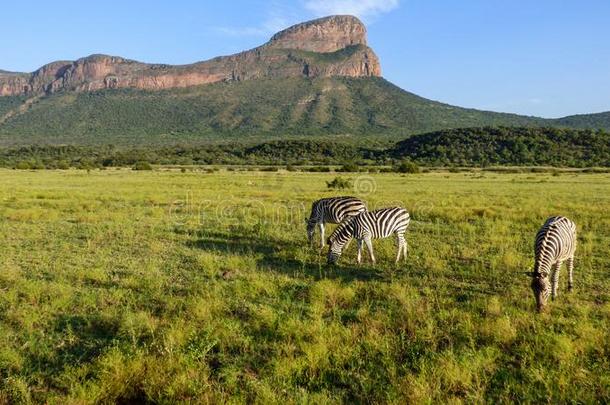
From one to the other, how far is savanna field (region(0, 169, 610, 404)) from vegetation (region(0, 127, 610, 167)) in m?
54.9

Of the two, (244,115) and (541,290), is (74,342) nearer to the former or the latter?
(541,290)

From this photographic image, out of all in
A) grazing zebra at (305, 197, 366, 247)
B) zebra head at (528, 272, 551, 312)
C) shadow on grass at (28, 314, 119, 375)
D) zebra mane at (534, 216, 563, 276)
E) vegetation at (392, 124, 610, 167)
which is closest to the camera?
shadow on grass at (28, 314, 119, 375)

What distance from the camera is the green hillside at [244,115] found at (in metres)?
149

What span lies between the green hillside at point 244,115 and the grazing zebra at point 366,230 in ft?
417

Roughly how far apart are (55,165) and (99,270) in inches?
3372

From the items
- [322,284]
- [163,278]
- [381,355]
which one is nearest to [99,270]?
[163,278]

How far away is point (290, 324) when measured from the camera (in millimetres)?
7434

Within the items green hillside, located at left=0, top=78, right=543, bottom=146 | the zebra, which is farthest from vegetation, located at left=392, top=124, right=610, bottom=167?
the zebra

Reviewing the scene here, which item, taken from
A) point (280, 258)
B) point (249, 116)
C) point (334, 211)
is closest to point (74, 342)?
point (280, 258)

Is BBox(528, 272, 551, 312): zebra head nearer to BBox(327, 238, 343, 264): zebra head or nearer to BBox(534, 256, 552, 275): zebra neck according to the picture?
BBox(534, 256, 552, 275): zebra neck

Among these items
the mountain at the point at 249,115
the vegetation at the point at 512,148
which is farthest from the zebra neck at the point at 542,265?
the mountain at the point at 249,115

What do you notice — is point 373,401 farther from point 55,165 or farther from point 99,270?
point 55,165

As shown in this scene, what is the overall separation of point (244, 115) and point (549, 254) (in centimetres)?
15985

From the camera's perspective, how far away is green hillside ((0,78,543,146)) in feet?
490
